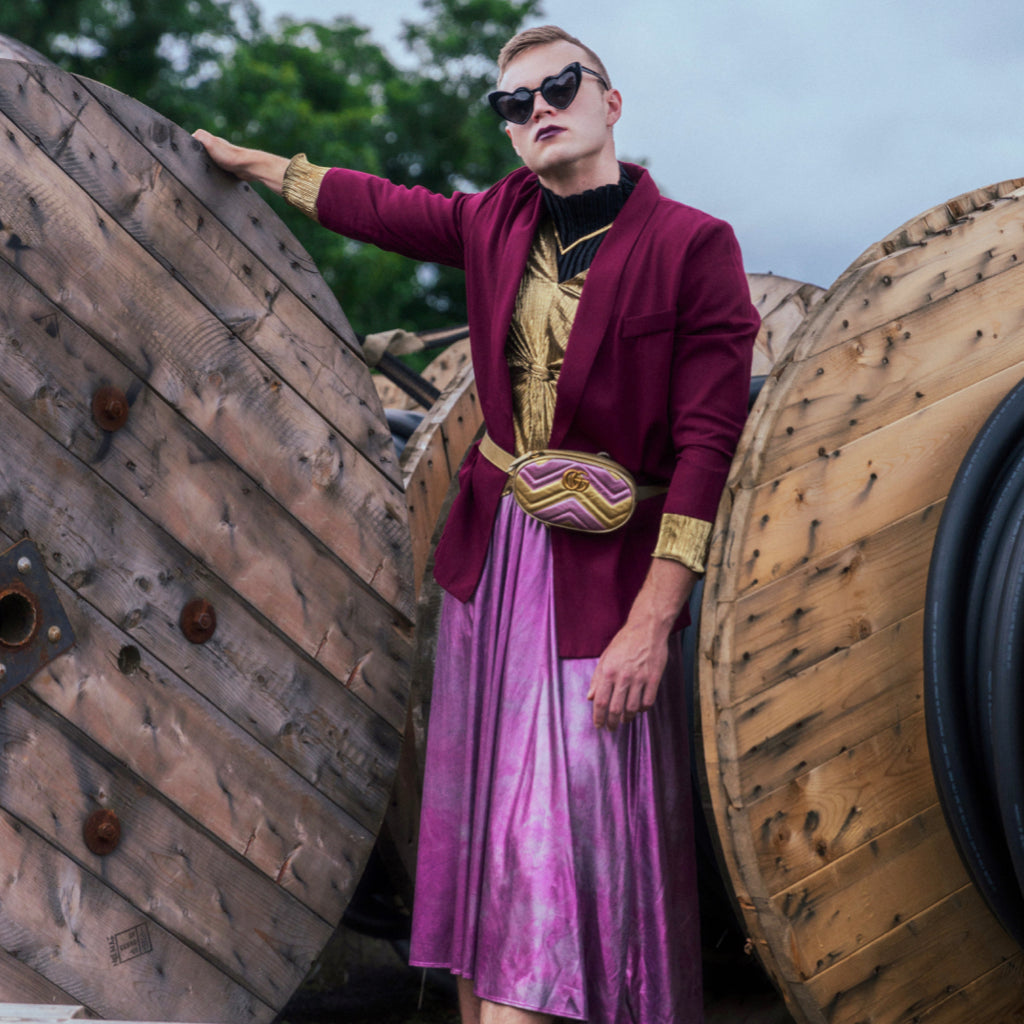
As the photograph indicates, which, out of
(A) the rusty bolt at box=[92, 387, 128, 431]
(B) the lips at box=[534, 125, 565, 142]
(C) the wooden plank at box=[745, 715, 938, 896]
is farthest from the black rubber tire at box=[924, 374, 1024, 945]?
(A) the rusty bolt at box=[92, 387, 128, 431]

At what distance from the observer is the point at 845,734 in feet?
7.20

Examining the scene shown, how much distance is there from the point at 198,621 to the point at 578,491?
836 millimetres

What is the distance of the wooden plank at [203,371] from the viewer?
2303 mm

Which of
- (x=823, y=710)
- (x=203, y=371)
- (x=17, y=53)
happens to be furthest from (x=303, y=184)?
(x=823, y=710)

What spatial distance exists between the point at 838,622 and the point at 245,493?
1.16 meters

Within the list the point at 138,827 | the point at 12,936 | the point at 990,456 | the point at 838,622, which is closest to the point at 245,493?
the point at 138,827

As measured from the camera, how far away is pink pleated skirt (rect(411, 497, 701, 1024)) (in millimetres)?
2092

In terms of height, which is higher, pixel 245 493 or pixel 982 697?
pixel 245 493

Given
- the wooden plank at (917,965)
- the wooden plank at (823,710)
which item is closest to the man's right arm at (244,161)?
the wooden plank at (823,710)

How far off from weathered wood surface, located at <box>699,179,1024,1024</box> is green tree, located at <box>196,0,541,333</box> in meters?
→ 13.6

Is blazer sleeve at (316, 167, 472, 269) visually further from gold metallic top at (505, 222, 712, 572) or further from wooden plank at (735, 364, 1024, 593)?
wooden plank at (735, 364, 1024, 593)

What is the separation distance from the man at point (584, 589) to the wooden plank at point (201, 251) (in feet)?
1.83

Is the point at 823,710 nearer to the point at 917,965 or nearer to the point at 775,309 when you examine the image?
the point at 917,965

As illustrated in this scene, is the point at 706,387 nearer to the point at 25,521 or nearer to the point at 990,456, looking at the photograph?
the point at 990,456
